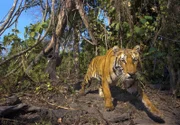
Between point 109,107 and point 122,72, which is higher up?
point 122,72

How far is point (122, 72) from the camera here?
5.13m

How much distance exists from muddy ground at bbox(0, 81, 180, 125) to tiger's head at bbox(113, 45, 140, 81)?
72 cm

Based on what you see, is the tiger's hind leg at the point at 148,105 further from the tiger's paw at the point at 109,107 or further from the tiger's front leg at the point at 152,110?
the tiger's paw at the point at 109,107

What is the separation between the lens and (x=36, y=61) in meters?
7.43

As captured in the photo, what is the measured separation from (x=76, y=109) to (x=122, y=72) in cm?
100

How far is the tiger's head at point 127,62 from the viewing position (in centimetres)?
491

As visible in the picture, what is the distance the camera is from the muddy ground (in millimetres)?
4969

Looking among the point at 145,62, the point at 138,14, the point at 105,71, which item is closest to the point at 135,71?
the point at 105,71

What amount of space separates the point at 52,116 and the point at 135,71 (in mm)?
1417

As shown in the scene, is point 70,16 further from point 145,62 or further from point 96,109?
point 96,109

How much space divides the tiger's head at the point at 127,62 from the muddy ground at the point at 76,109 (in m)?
0.72

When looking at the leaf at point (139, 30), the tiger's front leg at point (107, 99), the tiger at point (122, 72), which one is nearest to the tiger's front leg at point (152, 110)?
the tiger at point (122, 72)

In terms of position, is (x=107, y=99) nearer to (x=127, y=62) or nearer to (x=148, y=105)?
(x=148, y=105)

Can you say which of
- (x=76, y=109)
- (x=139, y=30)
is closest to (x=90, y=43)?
(x=139, y=30)
